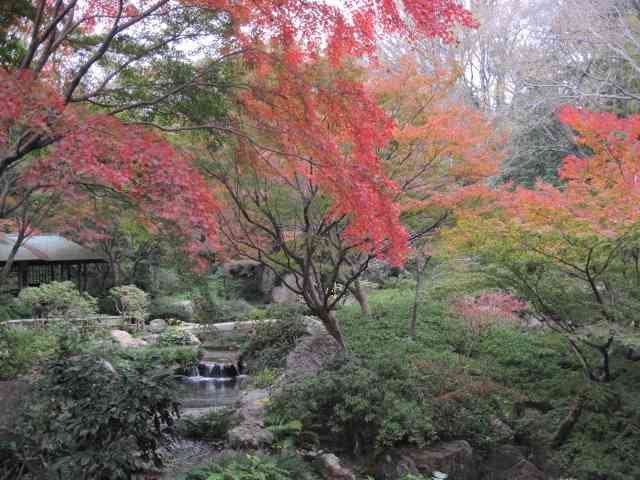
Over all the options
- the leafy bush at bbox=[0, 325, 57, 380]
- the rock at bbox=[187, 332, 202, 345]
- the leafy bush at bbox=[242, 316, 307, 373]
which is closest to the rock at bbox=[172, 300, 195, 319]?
the rock at bbox=[187, 332, 202, 345]

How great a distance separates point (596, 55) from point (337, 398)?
15.5m

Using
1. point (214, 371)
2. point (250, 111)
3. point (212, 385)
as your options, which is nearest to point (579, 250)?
point (250, 111)

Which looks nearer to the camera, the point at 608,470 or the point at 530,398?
the point at 608,470

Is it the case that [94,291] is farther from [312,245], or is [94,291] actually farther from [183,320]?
[312,245]

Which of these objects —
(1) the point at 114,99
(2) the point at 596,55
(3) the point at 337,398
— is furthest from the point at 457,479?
(2) the point at 596,55

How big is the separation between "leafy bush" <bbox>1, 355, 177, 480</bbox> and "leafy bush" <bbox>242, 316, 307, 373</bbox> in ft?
23.2

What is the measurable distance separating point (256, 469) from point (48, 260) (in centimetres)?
1615

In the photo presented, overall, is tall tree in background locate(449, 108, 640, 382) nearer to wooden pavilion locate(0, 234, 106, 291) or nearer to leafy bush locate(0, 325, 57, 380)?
leafy bush locate(0, 325, 57, 380)

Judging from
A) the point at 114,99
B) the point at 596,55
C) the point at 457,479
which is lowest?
the point at 457,479

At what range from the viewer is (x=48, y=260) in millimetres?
18547

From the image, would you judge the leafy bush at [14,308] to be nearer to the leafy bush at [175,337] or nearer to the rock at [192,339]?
the leafy bush at [175,337]

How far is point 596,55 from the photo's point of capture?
17.2 meters

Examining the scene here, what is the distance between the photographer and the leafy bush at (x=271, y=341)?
12.2m

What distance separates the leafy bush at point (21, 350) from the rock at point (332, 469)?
5780 millimetres
